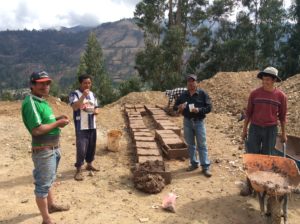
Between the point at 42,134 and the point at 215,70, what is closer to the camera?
the point at 42,134

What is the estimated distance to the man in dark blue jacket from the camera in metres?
5.53

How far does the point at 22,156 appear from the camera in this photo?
691cm

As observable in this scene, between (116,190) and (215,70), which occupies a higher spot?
(215,70)

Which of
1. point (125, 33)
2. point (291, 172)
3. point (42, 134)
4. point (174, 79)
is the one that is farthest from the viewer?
point (125, 33)

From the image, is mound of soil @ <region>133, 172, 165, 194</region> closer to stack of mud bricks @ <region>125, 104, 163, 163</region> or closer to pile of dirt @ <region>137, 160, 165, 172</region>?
pile of dirt @ <region>137, 160, 165, 172</region>

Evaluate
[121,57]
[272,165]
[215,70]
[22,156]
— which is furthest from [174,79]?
[121,57]

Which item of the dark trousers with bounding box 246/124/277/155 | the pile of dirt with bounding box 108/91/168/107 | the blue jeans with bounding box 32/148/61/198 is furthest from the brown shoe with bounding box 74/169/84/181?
the pile of dirt with bounding box 108/91/168/107

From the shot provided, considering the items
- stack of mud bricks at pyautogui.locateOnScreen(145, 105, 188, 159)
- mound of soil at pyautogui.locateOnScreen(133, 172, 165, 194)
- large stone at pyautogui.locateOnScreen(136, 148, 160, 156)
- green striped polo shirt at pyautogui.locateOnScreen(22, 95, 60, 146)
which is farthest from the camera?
stack of mud bricks at pyautogui.locateOnScreen(145, 105, 188, 159)

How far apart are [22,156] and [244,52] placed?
20067mm

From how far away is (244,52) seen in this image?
79.6 feet

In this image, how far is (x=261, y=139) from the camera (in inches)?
187

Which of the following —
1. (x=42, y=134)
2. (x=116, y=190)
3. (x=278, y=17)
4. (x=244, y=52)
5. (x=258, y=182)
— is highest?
(x=278, y=17)

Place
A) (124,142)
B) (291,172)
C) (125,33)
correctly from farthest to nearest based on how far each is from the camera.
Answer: (125,33), (124,142), (291,172)

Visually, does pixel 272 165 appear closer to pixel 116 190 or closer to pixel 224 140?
pixel 116 190
